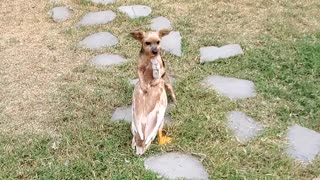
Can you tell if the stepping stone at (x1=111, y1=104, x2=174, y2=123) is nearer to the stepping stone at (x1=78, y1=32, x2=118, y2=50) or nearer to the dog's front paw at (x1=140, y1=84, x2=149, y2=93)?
the dog's front paw at (x1=140, y1=84, x2=149, y2=93)

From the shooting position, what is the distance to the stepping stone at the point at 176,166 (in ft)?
9.05

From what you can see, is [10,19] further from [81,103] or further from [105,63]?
[81,103]

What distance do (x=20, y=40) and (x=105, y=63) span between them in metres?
0.94

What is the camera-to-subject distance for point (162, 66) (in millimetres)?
3160

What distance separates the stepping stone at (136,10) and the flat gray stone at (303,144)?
207 cm

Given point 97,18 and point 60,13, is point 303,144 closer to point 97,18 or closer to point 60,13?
point 97,18

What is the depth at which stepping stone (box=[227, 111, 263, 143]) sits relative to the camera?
3061 millimetres

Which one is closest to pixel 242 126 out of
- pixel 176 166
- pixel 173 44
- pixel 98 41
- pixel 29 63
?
pixel 176 166

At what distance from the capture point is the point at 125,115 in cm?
326

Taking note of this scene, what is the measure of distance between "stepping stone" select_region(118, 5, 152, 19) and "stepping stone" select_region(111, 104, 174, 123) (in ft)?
5.00

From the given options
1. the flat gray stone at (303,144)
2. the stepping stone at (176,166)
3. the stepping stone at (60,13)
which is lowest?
the stepping stone at (60,13)

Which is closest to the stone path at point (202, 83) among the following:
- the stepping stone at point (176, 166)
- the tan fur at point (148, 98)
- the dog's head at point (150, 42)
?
the stepping stone at point (176, 166)

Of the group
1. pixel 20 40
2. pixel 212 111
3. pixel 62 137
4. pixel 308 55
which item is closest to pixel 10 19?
pixel 20 40

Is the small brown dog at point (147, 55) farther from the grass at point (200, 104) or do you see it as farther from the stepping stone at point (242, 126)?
the stepping stone at point (242, 126)
